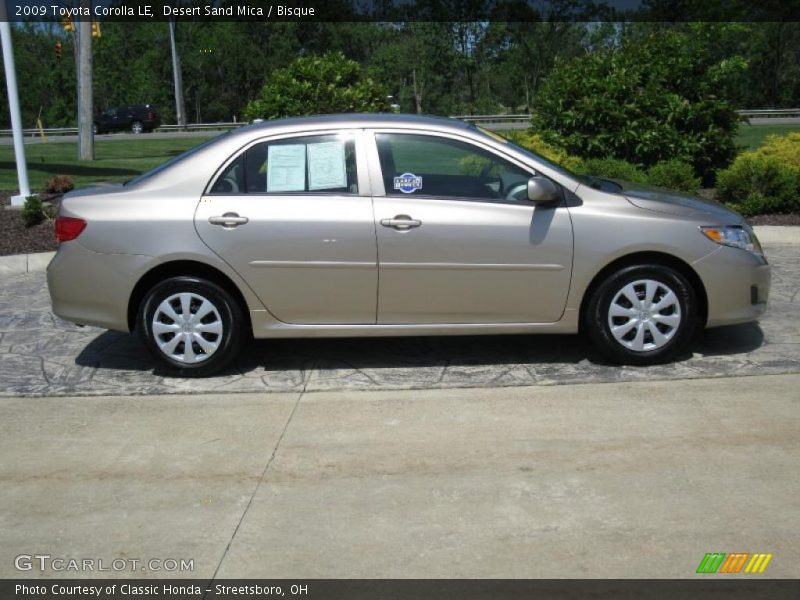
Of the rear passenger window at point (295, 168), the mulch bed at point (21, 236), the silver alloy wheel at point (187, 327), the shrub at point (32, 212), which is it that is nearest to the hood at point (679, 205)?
the rear passenger window at point (295, 168)

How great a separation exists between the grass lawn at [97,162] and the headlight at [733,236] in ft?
34.3

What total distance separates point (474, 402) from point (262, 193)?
6.32ft

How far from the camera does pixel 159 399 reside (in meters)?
6.12

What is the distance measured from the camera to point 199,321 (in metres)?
6.32

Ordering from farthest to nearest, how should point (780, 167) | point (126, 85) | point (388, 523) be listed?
1. point (126, 85)
2. point (780, 167)
3. point (388, 523)

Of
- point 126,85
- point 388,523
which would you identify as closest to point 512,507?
point 388,523

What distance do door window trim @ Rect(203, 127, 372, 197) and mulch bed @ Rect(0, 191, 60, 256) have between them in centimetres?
492

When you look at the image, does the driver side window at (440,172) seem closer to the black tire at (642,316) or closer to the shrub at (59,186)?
the black tire at (642,316)

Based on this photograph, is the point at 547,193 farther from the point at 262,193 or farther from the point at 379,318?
the point at 262,193

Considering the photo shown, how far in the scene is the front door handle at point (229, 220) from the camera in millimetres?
6160

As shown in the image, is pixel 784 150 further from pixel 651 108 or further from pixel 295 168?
pixel 295 168

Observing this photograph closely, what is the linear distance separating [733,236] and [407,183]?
2.16 m

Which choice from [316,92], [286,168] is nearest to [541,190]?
[286,168]

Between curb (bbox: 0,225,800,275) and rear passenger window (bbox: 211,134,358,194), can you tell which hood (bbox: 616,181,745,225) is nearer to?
rear passenger window (bbox: 211,134,358,194)
